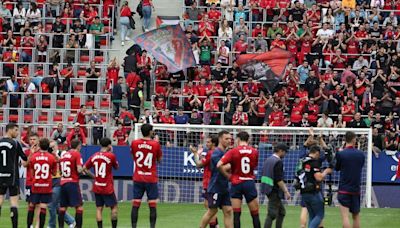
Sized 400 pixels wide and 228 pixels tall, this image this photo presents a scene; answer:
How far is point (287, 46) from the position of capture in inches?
1826

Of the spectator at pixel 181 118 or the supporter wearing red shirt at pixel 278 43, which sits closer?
the spectator at pixel 181 118

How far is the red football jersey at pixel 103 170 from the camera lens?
27.1 metres

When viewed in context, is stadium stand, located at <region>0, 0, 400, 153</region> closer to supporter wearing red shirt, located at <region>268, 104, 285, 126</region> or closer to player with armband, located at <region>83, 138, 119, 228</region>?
supporter wearing red shirt, located at <region>268, 104, 285, 126</region>

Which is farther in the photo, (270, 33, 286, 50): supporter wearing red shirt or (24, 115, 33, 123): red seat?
(270, 33, 286, 50): supporter wearing red shirt

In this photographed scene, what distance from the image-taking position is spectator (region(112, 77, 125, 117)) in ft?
148

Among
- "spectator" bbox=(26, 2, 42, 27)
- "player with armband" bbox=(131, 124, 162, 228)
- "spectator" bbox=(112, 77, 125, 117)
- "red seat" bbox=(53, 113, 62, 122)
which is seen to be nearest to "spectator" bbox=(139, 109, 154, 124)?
"spectator" bbox=(112, 77, 125, 117)

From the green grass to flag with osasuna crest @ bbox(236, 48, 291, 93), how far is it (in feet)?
24.2

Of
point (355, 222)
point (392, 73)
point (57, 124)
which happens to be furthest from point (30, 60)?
point (355, 222)

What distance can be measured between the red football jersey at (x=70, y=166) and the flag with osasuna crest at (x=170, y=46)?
18441mm

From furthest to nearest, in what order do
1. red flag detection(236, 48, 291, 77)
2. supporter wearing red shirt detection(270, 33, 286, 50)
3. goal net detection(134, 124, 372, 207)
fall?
supporter wearing red shirt detection(270, 33, 286, 50) < red flag detection(236, 48, 291, 77) < goal net detection(134, 124, 372, 207)

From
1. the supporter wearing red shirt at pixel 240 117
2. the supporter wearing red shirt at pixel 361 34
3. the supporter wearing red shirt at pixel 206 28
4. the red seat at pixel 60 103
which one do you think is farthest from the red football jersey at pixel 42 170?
the supporter wearing red shirt at pixel 361 34

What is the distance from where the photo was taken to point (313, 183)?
2583 cm

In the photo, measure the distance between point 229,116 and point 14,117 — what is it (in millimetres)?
8045

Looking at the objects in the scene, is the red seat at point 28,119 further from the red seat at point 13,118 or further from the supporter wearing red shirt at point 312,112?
the supporter wearing red shirt at point 312,112
